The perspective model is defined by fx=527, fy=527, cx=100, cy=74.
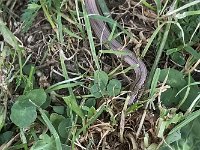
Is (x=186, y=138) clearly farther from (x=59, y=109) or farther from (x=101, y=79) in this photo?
(x=59, y=109)

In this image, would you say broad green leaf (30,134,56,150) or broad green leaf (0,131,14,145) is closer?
broad green leaf (30,134,56,150)

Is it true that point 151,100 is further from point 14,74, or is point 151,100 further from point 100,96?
point 14,74

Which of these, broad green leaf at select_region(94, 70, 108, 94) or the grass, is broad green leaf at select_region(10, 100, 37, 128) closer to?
the grass

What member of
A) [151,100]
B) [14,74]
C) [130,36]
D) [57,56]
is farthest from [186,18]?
[14,74]

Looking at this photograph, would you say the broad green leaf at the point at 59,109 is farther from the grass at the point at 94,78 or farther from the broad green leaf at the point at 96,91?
the broad green leaf at the point at 96,91

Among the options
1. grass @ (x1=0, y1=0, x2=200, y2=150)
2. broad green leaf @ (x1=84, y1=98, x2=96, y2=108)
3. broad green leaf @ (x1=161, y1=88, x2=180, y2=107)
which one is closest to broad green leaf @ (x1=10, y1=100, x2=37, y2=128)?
grass @ (x1=0, y1=0, x2=200, y2=150)

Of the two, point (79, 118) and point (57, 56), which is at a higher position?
point (57, 56)
